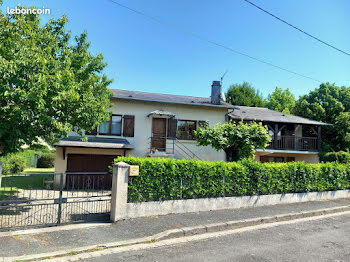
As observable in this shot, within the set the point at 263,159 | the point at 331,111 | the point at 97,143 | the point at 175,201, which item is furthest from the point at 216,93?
the point at 331,111

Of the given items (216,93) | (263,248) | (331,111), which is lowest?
(263,248)

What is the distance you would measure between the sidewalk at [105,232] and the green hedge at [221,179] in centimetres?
76

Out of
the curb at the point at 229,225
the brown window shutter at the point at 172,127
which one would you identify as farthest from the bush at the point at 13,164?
the curb at the point at 229,225

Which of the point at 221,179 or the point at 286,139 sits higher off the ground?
the point at 286,139

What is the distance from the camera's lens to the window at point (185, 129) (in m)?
17.0

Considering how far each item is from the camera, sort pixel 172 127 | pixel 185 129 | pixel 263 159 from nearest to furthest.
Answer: pixel 172 127, pixel 185 129, pixel 263 159

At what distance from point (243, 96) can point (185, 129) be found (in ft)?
76.0

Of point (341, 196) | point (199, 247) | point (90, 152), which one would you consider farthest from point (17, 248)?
point (341, 196)

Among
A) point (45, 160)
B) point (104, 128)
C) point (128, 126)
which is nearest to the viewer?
point (104, 128)

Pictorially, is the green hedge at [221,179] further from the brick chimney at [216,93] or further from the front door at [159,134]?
the brick chimney at [216,93]

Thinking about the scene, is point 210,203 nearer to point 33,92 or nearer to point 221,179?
point 221,179

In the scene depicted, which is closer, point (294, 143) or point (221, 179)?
point (221, 179)

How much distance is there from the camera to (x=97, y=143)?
14.2 metres

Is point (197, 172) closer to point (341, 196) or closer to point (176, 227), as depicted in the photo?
point (176, 227)
